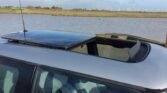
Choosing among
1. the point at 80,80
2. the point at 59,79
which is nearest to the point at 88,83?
the point at 80,80

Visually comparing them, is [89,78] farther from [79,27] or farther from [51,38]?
[79,27]

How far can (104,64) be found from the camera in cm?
235

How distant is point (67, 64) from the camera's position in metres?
2.45

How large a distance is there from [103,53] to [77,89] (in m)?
0.86

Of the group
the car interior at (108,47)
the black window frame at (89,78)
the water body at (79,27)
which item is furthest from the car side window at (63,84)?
the water body at (79,27)

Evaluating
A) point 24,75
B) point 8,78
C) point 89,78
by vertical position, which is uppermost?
point 89,78

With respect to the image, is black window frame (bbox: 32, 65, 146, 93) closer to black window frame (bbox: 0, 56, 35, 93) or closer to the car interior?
black window frame (bbox: 0, 56, 35, 93)

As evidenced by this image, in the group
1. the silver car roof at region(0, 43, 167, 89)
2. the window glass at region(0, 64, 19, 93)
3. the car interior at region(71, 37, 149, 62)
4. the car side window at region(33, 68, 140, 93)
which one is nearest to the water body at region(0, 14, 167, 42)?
the car interior at region(71, 37, 149, 62)

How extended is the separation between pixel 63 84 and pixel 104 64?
37cm

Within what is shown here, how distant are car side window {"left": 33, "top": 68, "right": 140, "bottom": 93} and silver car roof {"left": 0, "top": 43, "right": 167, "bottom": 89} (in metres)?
0.06

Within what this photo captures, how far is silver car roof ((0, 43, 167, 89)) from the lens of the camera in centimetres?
216

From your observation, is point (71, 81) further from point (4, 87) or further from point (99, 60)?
point (4, 87)

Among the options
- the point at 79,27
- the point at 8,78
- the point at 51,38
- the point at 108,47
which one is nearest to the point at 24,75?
the point at 8,78

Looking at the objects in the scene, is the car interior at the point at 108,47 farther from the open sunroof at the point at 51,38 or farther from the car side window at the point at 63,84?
the car side window at the point at 63,84
